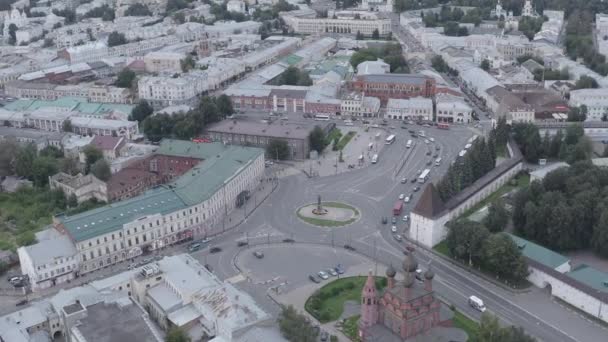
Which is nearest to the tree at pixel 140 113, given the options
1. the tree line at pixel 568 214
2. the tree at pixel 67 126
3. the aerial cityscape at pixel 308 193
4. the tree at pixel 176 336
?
the aerial cityscape at pixel 308 193

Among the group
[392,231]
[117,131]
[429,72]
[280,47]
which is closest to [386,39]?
[280,47]

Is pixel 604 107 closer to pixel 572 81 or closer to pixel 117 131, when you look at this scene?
pixel 572 81

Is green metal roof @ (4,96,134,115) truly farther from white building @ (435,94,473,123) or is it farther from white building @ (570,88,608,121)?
white building @ (570,88,608,121)

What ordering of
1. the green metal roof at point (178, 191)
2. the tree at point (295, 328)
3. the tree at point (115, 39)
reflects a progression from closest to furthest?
the tree at point (295, 328) → the green metal roof at point (178, 191) → the tree at point (115, 39)

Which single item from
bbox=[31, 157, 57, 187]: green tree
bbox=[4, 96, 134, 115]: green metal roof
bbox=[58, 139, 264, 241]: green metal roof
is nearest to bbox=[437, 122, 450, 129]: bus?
bbox=[58, 139, 264, 241]: green metal roof

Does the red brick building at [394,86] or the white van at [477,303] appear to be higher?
the red brick building at [394,86]

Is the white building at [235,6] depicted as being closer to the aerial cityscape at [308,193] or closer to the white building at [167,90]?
the aerial cityscape at [308,193]

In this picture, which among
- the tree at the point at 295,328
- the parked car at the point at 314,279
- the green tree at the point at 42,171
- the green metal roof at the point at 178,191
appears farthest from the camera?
the green tree at the point at 42,171
